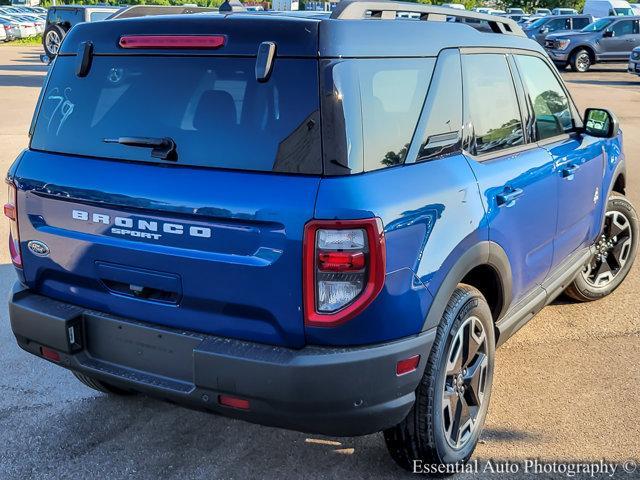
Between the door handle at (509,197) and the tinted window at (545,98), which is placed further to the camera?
the tinted window at (545,98)

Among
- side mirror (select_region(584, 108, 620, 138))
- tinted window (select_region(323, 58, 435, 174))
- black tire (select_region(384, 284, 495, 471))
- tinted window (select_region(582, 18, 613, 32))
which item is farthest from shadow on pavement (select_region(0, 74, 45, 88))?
tinted window (select_region(582, 18, 613, 32))

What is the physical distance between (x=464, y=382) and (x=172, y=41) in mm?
1909

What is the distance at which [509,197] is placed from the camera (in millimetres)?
3375

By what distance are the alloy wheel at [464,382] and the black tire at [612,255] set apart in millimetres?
2141

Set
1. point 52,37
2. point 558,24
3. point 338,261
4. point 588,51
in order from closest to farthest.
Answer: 1. point 338,261
2. point 52,37
3. point 588,51
4. point 558,24

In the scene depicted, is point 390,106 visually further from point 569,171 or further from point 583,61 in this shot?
point 583,61

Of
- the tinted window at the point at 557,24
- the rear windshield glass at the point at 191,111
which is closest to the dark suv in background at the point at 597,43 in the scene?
the tinted window at the point at 557,24

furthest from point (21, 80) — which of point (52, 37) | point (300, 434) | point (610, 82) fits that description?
point (300, 434)

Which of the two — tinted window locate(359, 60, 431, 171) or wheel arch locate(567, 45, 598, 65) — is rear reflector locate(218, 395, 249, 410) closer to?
tinted window locate(359, 60, 431, 171)

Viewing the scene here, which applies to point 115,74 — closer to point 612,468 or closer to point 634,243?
point 612,468

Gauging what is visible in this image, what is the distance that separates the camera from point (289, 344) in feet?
8.45

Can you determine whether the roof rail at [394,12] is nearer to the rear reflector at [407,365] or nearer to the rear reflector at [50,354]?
the rear reflector at [407,365]

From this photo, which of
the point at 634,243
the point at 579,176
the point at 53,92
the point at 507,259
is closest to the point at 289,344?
the point at 507,259

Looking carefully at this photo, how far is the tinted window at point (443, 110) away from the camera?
9.67 feet
